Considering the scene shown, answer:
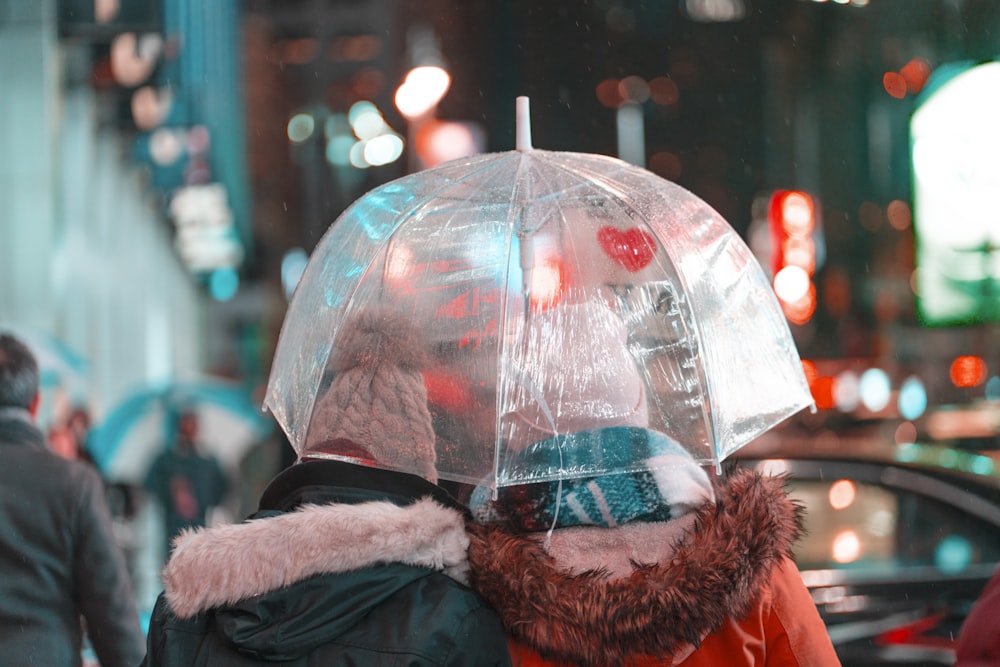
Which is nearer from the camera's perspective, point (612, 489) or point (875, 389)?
point (612, 489)

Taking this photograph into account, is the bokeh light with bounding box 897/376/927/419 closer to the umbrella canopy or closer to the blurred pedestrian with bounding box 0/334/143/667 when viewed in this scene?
the umbrella canopy

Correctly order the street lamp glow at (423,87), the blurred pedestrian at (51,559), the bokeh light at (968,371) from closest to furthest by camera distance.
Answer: the blurred pedestrian at (51,559) → the street lamp glow at (423,87) → the bokeh light at (968,371)

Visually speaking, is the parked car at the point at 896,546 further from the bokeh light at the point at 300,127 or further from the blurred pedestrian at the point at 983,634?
the bokeh light at the point at 300,127

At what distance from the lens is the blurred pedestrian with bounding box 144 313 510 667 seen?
227 centimetres

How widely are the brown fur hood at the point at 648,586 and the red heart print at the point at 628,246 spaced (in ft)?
2.62

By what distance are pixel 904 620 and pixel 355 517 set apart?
12.2 feet

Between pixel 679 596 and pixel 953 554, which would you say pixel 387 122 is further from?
pixel 679 596

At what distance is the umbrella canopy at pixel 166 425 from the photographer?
11.0 metres

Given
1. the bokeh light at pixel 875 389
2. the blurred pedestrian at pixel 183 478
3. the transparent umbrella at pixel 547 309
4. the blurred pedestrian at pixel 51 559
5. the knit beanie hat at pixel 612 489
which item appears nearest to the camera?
the knit beanie hat at pixel 612 489

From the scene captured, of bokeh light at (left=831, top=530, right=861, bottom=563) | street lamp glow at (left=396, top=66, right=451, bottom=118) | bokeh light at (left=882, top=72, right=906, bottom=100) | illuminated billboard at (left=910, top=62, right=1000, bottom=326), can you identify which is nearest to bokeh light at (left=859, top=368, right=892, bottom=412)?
bokeh light at (left=882, top=72, right=906, bottom=100)

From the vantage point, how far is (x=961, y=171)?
18000mm

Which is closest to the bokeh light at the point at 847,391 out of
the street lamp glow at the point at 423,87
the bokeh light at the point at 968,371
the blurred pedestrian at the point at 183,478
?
the bokeh light at the point at 968,371

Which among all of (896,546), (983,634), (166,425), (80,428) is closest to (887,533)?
(896,546)

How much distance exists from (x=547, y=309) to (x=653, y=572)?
874 mm
